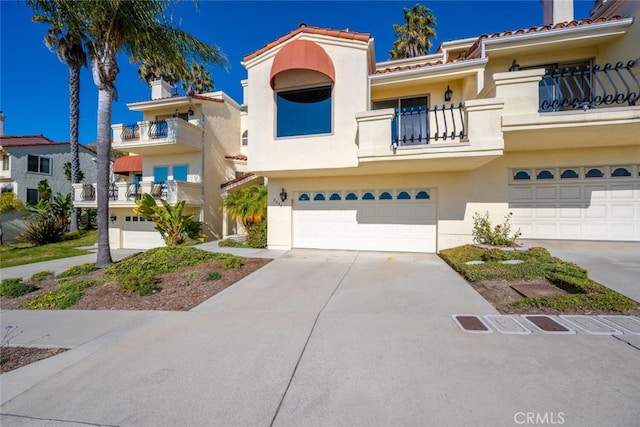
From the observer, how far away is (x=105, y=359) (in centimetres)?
333

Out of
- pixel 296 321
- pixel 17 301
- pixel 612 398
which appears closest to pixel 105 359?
pixel 296 321

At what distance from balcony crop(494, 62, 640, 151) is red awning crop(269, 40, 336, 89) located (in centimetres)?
488

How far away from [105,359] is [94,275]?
6027 millimetres

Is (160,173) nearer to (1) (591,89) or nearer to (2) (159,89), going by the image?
(2) (159,89)

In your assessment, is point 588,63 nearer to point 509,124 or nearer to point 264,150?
point 509,124

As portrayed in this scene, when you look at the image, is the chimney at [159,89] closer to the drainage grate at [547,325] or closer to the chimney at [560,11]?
the chimney at [560,11]

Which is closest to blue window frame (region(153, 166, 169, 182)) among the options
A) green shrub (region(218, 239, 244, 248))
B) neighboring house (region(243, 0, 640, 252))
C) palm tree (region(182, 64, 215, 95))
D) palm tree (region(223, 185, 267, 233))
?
palm tree (region(223, 185, 267, 233))

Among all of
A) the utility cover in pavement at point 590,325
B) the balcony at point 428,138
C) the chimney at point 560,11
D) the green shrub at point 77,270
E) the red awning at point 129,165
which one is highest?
the chimney at point 560,11

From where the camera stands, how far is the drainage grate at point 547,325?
3.56 m

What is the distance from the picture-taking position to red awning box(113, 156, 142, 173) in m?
16.8

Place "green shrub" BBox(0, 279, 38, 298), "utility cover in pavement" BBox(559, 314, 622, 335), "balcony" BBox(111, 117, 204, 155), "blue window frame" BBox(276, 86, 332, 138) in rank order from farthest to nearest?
"balcony" BBox(111, 117, 204, 155) → "blue window frame" BBox(276, 86, 332, 138) → "green shrub" BBox(0, 279, 38, 298) → "utility cover in pavement" BBox(559, 314, 622, 335)

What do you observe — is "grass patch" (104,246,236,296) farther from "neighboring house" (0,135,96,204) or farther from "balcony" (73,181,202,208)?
"neighboring house" (0,135,96,204)

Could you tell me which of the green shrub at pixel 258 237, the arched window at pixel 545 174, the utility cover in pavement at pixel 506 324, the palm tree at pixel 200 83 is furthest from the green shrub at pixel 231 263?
the palm tree at pixel 200 83

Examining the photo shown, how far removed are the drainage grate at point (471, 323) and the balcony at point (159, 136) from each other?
14732 mm
